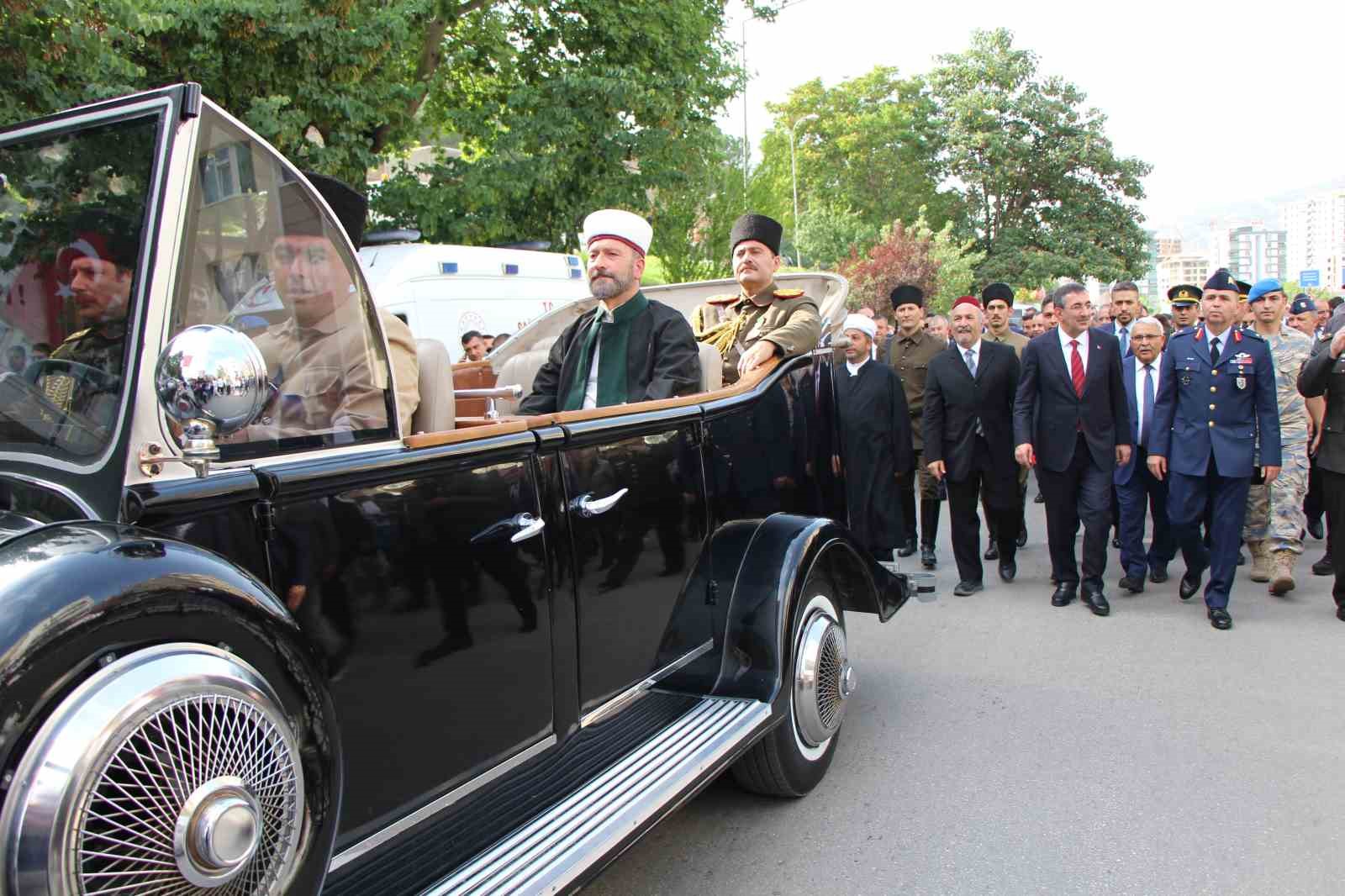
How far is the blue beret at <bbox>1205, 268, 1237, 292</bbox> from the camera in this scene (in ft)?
21.3

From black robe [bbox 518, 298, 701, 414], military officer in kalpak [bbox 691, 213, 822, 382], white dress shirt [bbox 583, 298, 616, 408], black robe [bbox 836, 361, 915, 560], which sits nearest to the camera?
black robe [bbox 518, 298, 701, 414]

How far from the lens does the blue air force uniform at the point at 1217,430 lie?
6.16 metres

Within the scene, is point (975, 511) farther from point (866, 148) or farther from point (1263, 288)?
point (866, 148)

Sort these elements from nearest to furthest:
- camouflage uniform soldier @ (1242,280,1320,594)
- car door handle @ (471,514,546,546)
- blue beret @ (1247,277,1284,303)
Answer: car door handle @ (471,514,546,546) → camouflage uniform soldier @ (1242,280,1320,594) → blue beret @ (1247,277,1284,303)

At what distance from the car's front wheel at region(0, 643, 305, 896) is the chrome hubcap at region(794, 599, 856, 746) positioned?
2.29m

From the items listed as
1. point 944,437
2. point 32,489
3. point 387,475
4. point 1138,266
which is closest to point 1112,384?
point 944,437

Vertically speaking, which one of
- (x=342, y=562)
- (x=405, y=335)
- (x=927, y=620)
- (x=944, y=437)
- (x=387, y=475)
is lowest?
(x=927, y=620)

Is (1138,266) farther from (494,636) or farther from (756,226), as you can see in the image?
(494,636)

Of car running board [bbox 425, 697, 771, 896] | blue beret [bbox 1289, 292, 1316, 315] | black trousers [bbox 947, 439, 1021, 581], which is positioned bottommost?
black trousers [bbox 947, 439, 1021, 581]

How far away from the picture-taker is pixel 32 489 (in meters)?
1.92

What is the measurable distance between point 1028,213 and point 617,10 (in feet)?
102

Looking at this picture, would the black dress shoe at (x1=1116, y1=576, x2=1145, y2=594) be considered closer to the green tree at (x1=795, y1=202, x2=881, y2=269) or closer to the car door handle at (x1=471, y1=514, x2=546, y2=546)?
the car door handle at (x1=471, y1=514, x2=546, y2=546)

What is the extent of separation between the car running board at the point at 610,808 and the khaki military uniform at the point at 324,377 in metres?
1.05

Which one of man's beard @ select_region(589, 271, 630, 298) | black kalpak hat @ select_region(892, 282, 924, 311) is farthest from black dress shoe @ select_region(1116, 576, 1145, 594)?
man's beard @ select_region(589, 271, 630, 298)
